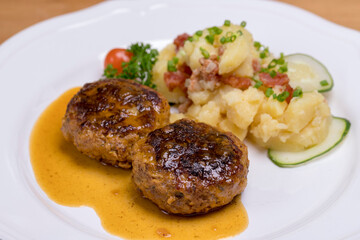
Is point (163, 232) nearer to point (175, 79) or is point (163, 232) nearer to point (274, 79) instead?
point (175, 79)

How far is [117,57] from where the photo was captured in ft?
20.4

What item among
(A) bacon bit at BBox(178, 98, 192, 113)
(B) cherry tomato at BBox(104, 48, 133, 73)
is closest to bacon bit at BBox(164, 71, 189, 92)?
(A) bacon bit at BBox(178, 98, 192, 113)

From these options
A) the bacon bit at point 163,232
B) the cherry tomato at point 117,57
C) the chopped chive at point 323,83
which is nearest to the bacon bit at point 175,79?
the cherry tomato at point 117,57

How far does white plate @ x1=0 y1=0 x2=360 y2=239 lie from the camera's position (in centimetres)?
412

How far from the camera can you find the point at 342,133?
16.8 ft

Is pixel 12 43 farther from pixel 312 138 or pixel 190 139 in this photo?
pixel 312 138

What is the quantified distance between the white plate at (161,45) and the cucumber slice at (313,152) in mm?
88

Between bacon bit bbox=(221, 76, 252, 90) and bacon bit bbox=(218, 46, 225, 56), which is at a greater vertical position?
bacon bit bbox=(218, 46, 225, 56)

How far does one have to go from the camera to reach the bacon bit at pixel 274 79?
16.9 feet

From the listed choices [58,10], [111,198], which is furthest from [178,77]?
[58,10]

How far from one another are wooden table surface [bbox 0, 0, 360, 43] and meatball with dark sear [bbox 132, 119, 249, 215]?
4348mm

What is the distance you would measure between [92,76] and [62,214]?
2565mm

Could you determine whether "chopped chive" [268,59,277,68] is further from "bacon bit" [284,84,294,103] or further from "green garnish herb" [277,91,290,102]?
"green garnish herb" [277,91,290,102]

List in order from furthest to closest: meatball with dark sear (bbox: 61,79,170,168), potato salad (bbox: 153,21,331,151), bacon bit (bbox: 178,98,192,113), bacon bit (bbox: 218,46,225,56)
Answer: bacon bit (bbox: 178,98,192,113) → bacon bit (bbox: 218,46,225,56) → potato salad (bbox: 153,21,331,151) → meatball with dark sear (bbox: 61,79,170,168)
